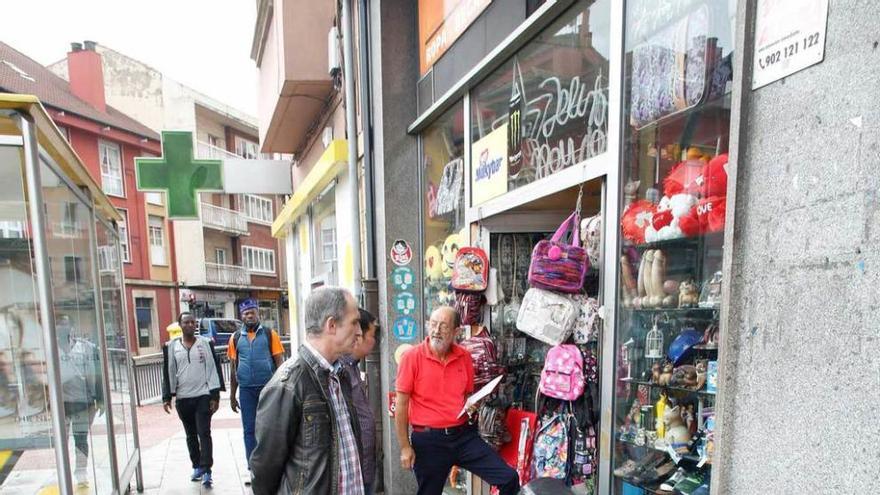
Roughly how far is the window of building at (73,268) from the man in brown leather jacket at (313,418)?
7.43 feet

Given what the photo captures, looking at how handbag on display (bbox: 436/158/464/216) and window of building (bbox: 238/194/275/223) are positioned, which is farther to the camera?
window of building (bbox: 238/194/275/223)

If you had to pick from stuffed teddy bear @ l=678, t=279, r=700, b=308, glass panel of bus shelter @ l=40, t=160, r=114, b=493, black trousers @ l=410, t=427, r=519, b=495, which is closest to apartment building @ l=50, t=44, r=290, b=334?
glass panel of bus shelter @ l=40, t=160, r=114, b=493

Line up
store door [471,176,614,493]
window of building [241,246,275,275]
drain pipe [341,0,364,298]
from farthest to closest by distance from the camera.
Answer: window of building [241,246,275,275] → drain pipe [341,0,364,298] → store door [471,176,614,493]

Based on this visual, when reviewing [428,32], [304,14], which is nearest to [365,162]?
[428,32]

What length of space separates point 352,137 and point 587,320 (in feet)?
12.2

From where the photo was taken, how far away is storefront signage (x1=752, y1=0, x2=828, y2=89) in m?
1.24

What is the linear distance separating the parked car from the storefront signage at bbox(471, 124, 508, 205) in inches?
633

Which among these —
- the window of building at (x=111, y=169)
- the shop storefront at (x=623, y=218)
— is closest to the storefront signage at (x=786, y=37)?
the shop storefront at (x=623, y=218)

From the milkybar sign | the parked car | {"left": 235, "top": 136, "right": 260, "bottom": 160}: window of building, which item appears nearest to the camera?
the milkybar sign

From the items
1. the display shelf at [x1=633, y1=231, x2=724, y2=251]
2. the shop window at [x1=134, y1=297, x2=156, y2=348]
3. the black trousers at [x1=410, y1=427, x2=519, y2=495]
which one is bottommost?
the shop window at [x1=134, y1=297, x2=156, y2=348]

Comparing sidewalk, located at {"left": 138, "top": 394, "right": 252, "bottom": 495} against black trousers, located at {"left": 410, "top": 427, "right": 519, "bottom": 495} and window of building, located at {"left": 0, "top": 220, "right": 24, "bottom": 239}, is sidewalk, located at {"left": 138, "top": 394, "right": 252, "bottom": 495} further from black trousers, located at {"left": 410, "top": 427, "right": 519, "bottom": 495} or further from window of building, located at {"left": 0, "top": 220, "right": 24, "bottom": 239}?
window of building, located at {"left": 0, "top": 220, "right": 24, "bottom": 239}

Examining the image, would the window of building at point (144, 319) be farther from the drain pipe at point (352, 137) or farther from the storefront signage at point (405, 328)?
the storefront signage at point (405, 328)

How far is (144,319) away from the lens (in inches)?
904

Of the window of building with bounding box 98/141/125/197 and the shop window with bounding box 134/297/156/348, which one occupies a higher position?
the window of building with bounding box 98/141/125/197
